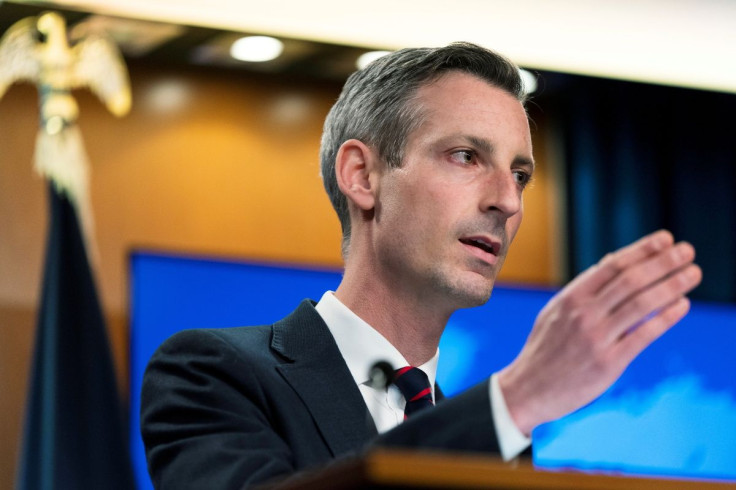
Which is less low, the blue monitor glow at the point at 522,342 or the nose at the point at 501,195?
the nose at the point at 501,195

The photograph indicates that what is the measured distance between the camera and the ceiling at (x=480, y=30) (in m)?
4.91

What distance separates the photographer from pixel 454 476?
1.15 meters

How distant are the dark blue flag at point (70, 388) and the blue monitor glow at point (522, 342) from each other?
0.22 m

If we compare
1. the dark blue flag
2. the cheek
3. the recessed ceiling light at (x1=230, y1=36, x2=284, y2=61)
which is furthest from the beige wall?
the cheek

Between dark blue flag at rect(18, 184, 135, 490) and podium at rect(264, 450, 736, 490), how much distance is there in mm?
3120

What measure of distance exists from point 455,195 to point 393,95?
35 cm

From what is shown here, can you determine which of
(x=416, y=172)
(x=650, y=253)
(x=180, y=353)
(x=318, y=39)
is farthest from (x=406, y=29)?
(x=650, y=253)

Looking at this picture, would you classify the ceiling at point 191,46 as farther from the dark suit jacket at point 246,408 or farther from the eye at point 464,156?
the dark suit jacket at point 246,408

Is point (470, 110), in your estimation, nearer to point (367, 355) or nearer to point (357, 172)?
point (357, 172)

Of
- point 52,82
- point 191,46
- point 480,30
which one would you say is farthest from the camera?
point 480,30

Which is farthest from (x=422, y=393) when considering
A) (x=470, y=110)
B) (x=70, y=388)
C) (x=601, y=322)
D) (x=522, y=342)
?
(x=522, y=342)

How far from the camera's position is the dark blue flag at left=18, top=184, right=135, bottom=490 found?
4.15 meters

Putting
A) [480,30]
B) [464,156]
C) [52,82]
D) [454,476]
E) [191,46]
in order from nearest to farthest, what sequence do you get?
[454,476] → [464,156] → [52,82] → [191,46] → [480,30]

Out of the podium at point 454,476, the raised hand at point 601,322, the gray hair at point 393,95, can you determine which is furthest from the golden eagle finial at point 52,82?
the podium at point 454,476
